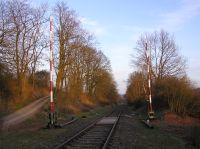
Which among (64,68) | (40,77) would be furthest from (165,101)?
(40,77)

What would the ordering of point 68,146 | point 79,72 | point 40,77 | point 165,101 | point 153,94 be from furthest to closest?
point 40,77 < point 79,72 < point 153,94 < point 165,101 < point 68,146

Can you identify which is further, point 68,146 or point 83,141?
point 83,141

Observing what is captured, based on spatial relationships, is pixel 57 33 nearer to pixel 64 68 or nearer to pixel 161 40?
pixel 64 68

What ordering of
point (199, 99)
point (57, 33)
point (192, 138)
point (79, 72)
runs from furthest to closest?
point (79, 72) < point (57, 33) < point (199, 99) < point (192, 138)

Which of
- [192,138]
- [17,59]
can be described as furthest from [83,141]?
[17,59]

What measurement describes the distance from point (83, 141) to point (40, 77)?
49155 mm

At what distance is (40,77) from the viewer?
6194 centimetres

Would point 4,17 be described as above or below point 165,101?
above

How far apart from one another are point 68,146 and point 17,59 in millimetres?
29162

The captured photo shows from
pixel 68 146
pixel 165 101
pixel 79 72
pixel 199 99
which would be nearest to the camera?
pixel 68 146

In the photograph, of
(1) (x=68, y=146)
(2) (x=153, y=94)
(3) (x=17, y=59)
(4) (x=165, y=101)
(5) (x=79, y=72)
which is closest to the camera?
(1) (x=68, y=146)

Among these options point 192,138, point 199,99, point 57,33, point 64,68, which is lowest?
point 192,138

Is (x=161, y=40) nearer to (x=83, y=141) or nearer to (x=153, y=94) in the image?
(x=153, y=94)

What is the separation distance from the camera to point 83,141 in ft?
45.7
